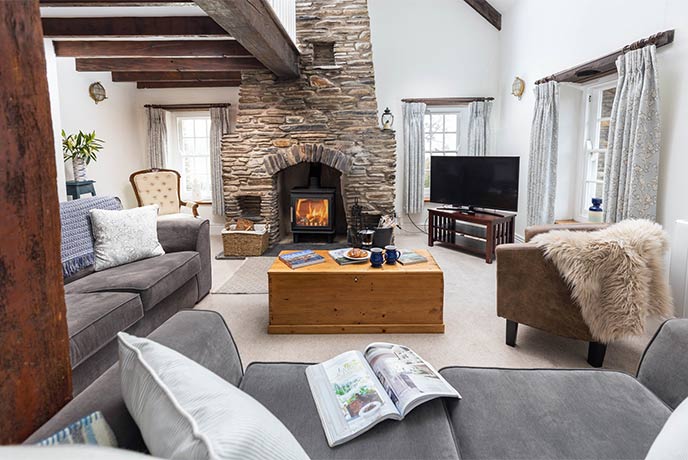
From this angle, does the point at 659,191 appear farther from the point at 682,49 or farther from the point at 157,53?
the point at 157,53

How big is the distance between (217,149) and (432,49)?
10.8ft

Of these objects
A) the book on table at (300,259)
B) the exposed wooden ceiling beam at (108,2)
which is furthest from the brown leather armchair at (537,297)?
the exposed wooden ceiling beam at (108,2)

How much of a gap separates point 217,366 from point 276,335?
1568 millimetres

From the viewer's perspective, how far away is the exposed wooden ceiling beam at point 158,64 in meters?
5.08

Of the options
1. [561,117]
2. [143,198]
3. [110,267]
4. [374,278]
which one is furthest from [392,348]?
[143,198]

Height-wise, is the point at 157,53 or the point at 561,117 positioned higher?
the point at 157,53

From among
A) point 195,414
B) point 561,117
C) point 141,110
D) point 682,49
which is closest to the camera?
point 195,414

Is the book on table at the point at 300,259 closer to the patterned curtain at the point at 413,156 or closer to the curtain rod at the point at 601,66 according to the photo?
the curtain rod at the point at 601,66

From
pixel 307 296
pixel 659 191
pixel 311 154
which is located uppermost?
pixel 311 154

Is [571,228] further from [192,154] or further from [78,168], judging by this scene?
[192,154]

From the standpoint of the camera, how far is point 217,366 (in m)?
1.39

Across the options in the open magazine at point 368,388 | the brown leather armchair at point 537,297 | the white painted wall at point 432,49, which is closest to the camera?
the open magazine at point 368,388

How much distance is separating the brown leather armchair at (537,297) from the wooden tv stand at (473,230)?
2217 mm

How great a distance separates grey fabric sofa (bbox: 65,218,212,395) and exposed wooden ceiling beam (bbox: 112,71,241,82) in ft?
9.88
